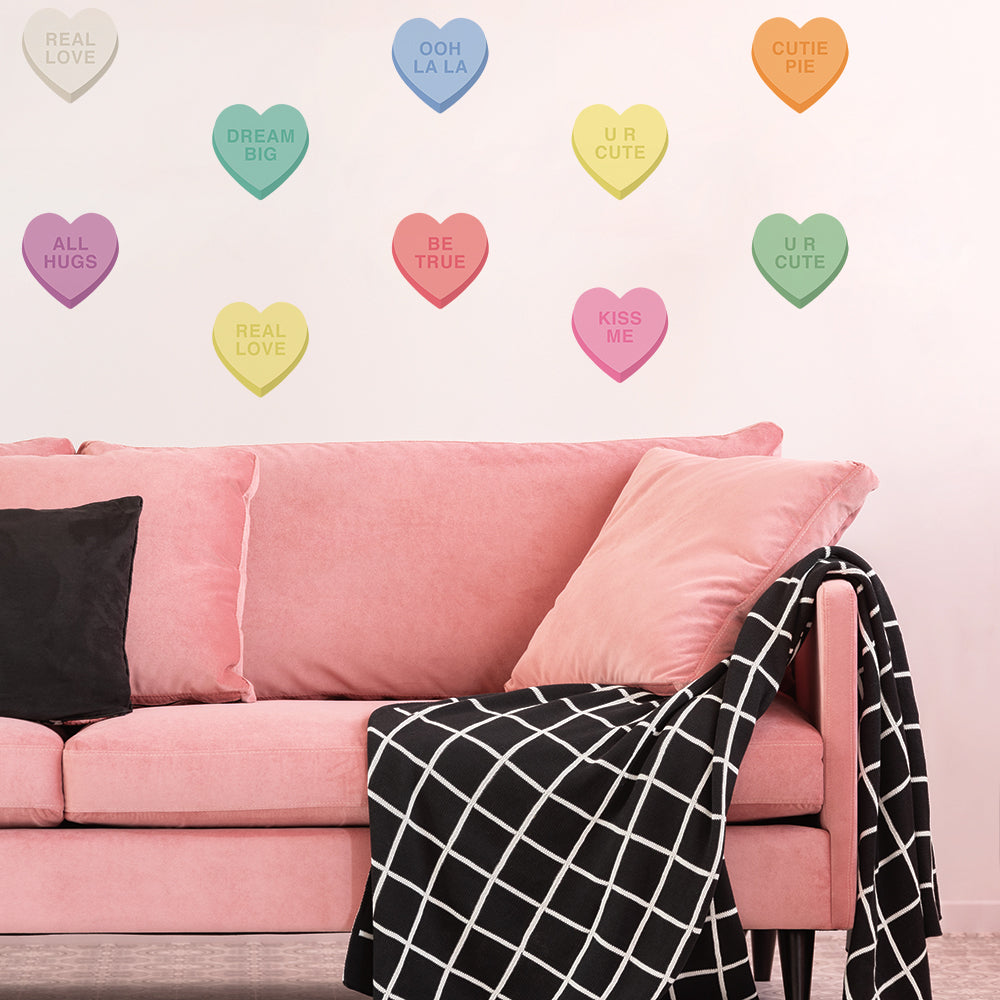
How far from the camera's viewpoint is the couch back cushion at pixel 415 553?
→ 219cm

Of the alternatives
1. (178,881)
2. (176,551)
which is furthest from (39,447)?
(178,881)

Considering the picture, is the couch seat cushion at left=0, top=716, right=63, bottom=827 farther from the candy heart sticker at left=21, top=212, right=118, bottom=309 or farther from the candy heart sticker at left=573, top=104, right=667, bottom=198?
the candy heart sticker at left=573, top=104, right=667, bottom=198

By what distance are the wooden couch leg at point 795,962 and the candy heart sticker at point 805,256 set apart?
4.83 ft

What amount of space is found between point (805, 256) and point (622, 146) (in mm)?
478

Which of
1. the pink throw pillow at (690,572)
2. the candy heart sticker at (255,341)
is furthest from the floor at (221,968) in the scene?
the candy heart sticker at (255,341)

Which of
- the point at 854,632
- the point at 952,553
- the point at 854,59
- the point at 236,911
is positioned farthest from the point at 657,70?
the point at 236,911

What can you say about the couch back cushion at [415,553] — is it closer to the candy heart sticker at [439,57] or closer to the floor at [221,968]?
the floor at [221,968]

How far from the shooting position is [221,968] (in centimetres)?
227

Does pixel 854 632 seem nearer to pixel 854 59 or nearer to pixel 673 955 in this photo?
pixel 673 955

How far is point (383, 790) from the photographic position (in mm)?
1654

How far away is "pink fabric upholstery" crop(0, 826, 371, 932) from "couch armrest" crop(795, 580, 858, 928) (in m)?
0.65

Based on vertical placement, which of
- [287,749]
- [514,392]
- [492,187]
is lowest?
[287,749]

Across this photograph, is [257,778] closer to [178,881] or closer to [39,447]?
[178,881]

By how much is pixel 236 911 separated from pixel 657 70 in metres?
1.99
